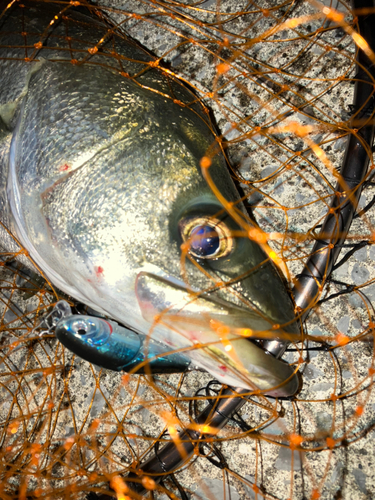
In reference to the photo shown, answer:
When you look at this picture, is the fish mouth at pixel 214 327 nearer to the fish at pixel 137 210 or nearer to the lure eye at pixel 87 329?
the fish at pixel 137 210

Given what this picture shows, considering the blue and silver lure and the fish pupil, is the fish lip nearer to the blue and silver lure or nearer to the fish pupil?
the fish pupil

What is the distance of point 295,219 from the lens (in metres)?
1.67

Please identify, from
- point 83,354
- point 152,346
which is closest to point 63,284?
point 83,354

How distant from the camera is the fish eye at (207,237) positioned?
43.8 inches

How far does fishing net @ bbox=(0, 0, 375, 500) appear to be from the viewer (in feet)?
4.97

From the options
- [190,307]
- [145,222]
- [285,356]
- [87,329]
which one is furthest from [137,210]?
[285,356]

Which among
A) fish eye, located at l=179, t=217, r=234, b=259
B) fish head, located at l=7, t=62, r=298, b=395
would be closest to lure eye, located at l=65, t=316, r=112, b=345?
fish head, located at l=7, t=62, r=298, b=395

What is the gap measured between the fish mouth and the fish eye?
11cm

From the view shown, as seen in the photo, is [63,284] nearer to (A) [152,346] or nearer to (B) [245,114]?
(A) [152,346]

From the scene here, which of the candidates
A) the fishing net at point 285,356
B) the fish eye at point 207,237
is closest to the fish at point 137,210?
the fish eye at point 207,237

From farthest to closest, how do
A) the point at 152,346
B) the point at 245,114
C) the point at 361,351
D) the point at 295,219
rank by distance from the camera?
the point at 245,114 → the point at 295,219 → the point at 361,351 → the point at 152,346

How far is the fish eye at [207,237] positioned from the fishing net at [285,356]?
374mm

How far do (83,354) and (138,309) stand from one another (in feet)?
1.00

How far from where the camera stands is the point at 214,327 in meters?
1.06
